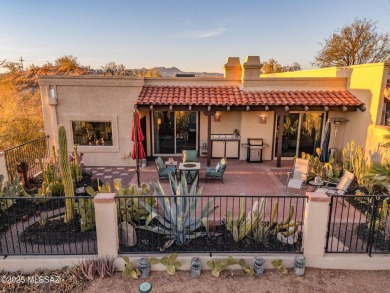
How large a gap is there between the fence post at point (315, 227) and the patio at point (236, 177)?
3.59 metres

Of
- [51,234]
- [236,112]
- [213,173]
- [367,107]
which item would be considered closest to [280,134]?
[236,112]

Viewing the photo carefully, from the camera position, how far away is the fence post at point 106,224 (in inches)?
209

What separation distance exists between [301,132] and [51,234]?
40.1 feet

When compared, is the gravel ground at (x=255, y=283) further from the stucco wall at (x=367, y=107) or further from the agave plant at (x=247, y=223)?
the stucco wall at (x=367, y=107)

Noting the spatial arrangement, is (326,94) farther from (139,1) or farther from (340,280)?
(139,1)

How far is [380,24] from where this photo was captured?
28844 mm

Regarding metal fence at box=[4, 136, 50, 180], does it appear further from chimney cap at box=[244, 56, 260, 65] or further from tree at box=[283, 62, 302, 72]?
tree at box=[283, 62, 302, 72]

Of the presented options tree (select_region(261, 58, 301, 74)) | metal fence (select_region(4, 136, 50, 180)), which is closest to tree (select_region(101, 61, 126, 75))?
tree (select_region(261, 58, 301, 74))

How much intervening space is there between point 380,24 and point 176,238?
35045 millimetres

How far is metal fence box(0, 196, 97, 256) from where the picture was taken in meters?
5.76

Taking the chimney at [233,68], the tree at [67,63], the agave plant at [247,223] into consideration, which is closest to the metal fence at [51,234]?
the agave plant at [247,223]

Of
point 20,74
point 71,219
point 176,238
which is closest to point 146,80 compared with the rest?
point 71,219

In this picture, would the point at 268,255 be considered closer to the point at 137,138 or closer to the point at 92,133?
the point at 137,138

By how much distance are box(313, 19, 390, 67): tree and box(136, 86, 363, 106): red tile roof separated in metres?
22.7
